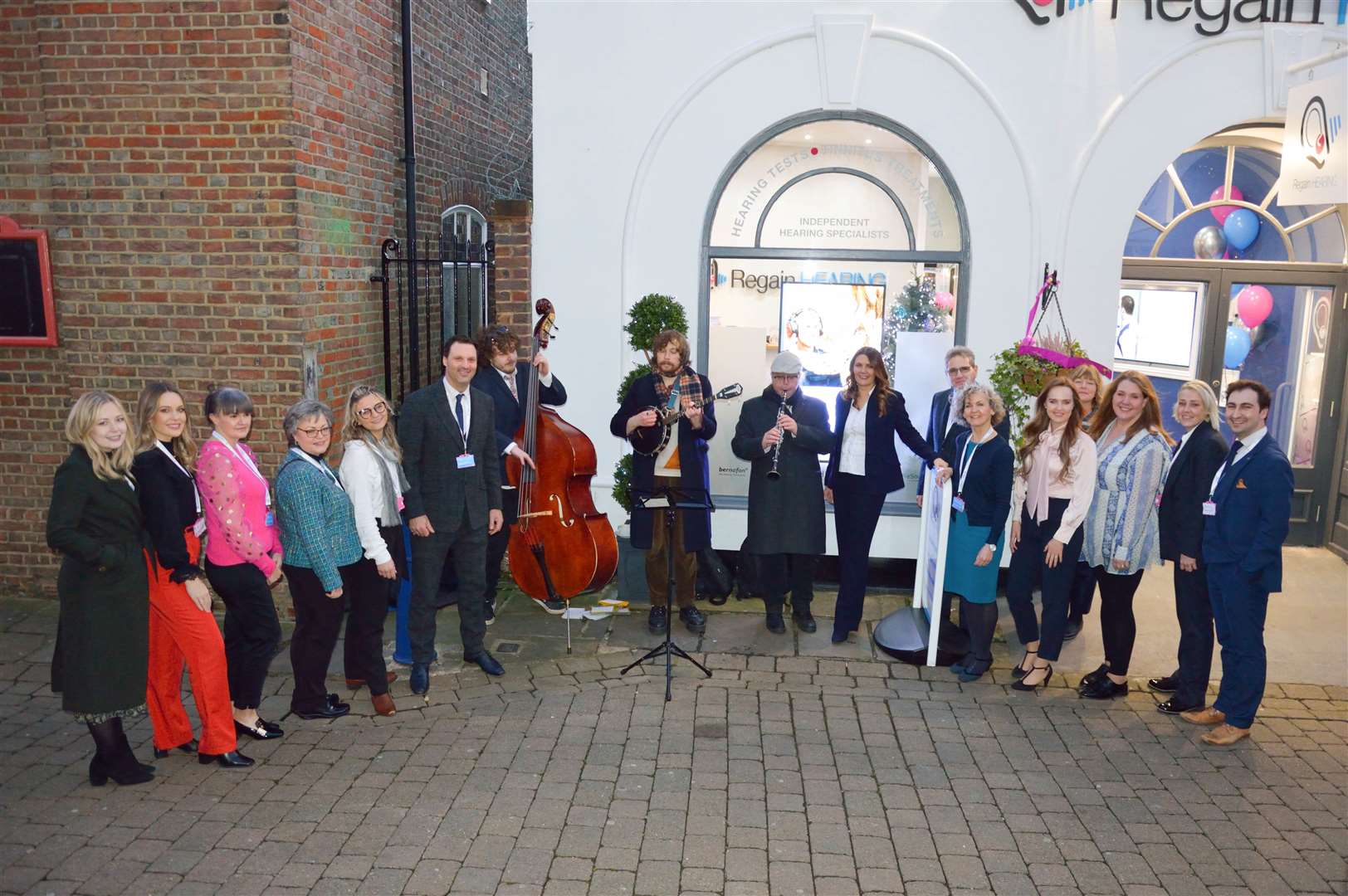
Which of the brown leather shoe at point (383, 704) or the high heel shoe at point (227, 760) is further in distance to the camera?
the brown leather shoe at point (383, 704)

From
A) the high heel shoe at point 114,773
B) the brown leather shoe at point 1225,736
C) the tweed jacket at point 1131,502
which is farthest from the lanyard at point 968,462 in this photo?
the high heel shoe at point 114,773

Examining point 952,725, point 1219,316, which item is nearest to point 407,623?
point 952,725

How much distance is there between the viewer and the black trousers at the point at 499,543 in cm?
640

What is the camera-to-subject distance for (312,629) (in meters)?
5.23

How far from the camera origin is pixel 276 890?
152 inches

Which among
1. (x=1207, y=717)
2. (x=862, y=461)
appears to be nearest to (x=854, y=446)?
(x=862, y=461)

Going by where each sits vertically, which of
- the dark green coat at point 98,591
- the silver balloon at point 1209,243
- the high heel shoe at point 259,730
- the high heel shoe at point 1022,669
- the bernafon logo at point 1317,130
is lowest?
the high heel shoe at point 259,730

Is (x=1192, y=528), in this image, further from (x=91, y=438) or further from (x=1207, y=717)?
(x=91, y=438)

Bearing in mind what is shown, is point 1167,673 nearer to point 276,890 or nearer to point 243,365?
point 276,890

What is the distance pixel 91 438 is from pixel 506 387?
262 cm

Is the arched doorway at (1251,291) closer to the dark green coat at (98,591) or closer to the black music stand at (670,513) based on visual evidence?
the black music stand at (670,513)

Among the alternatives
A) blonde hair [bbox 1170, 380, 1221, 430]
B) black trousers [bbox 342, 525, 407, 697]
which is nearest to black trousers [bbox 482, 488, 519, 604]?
black trousers [bbox 342, 525, 407, 697]

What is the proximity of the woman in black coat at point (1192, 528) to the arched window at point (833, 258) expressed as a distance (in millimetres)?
2237

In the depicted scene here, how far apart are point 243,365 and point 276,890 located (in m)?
3.74
